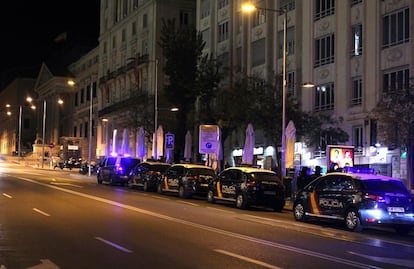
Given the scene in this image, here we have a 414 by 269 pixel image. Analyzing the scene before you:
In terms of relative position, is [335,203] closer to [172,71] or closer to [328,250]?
[328,250]

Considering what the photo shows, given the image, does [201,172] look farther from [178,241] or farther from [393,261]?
[393,261]

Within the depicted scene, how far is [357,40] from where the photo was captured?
37.7 meters

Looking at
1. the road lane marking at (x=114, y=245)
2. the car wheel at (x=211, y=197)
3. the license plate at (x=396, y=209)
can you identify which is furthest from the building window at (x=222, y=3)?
the road lane marking at (x=114, y=245)

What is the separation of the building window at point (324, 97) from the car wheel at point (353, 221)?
2320cm

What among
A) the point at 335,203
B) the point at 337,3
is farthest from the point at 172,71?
the point at 335,203

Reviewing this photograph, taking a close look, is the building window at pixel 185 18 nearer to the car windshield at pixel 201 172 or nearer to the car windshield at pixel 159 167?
the car windshield at pixel 159 167

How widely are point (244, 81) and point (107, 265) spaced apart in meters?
30.0

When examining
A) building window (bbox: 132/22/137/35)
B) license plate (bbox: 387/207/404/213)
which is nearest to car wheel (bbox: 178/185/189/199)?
license plate (bbox: 387/207/404/213)

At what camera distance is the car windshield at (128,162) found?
39031 millimetres

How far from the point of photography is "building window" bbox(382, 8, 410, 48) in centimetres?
3372

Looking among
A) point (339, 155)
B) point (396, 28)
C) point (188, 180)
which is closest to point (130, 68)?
point (396, 28)

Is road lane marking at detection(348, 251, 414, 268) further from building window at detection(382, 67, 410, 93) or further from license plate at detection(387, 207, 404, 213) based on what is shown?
building window at detection(382, 67, 410, 93)

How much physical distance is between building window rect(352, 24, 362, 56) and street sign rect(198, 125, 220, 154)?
10.6m

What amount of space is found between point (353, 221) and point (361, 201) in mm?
613
